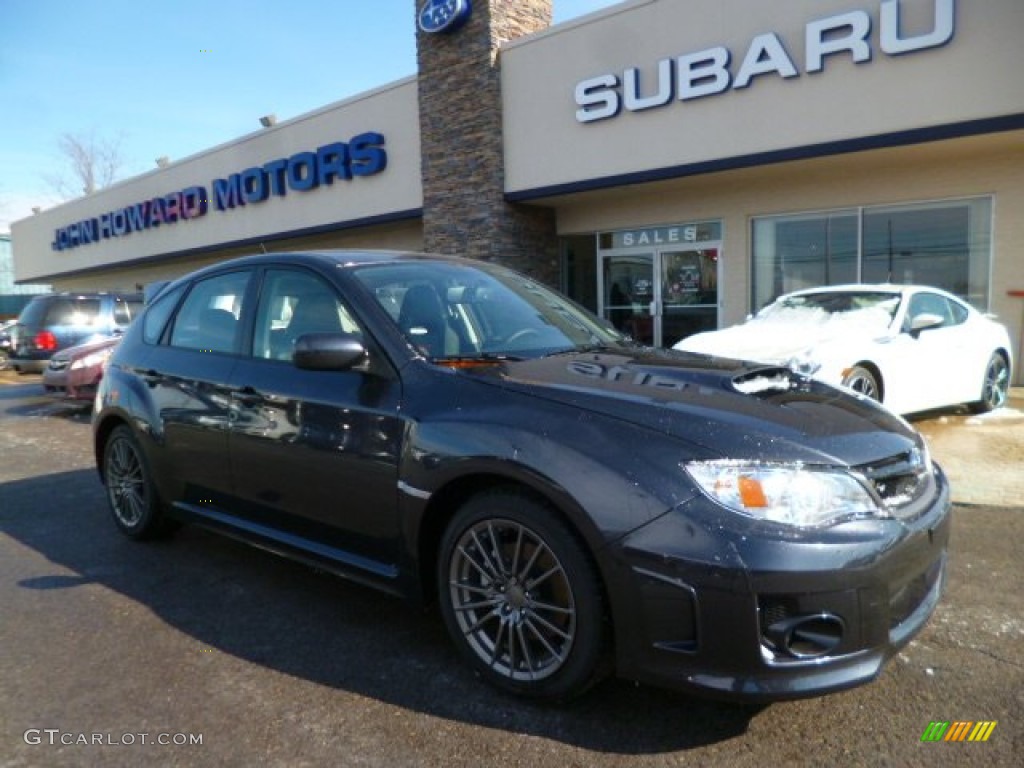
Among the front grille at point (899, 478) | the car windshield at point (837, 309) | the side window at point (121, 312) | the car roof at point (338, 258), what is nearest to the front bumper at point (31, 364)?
the side window at point (121, 312)

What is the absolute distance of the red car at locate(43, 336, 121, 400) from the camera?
1010 centimetres

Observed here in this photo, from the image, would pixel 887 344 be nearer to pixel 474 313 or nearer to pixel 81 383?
pixel 474 313

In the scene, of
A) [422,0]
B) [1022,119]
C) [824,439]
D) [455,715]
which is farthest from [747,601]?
[422,0]

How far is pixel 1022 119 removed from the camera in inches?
346

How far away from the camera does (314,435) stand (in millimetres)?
3279

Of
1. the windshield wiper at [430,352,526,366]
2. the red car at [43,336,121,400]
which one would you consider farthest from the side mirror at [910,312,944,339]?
the red car at [43,336,121,400]

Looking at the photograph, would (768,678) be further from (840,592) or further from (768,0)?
(768,0)

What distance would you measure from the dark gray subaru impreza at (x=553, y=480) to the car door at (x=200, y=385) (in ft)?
0.06

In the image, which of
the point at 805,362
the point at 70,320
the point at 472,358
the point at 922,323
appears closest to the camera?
the point at 472,358

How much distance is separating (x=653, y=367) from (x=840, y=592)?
1206 mm

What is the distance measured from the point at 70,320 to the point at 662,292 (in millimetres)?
9885

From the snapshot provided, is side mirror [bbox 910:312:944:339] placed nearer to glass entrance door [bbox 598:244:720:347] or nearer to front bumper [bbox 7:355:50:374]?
glass entrance door [bbox 598:244:720:347]

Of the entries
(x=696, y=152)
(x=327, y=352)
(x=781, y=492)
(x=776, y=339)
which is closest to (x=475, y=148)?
(x=696, y=152)

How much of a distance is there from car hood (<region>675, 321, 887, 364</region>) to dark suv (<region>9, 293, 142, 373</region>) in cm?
995
